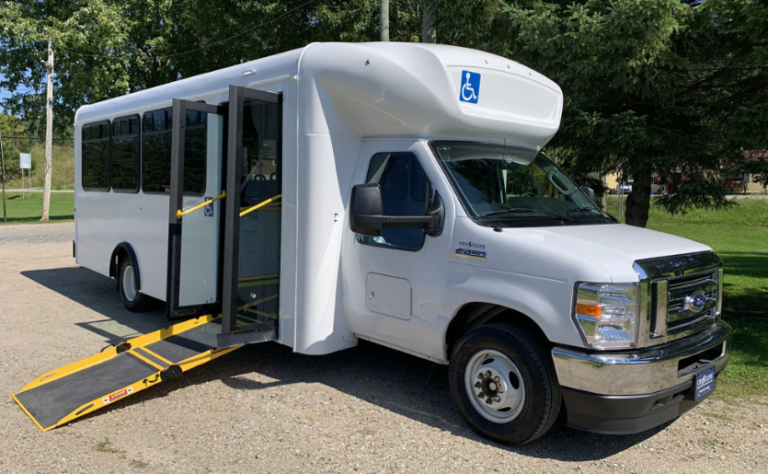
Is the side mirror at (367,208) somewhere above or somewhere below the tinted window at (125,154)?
below

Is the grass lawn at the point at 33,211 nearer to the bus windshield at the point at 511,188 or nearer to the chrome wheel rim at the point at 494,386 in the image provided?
the bus windshield at the point at 511,188

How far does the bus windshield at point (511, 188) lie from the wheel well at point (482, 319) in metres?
0.64

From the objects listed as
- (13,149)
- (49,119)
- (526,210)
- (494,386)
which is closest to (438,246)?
(526,210)

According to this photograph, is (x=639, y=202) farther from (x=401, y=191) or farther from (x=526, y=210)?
(x=401, y=191)

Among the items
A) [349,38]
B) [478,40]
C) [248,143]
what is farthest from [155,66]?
[248,143]

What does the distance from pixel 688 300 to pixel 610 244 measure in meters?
0.67

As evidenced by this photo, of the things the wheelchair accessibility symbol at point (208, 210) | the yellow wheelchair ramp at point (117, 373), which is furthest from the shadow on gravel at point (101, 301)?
the wheelchair accessibility symbol at point (208, 210)

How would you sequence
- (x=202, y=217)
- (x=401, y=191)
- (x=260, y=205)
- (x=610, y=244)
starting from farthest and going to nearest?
(x=202, y=217), (x=260, y=205), (x=401, y=191), (x=610, y=244)

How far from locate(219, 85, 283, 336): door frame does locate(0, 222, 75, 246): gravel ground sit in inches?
496

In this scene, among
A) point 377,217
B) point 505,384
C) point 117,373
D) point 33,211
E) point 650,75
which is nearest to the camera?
point 505,384

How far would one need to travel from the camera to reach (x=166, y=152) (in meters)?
7.23

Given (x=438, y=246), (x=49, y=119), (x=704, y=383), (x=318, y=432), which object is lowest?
(x=318, y=432)

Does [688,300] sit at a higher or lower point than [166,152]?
lower

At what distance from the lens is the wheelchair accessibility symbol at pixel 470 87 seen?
4.98 metres
